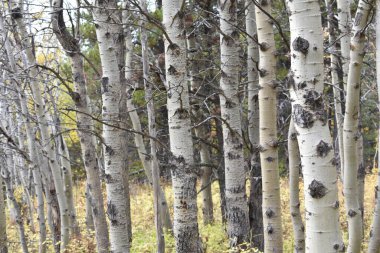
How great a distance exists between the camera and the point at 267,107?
406 centimetres

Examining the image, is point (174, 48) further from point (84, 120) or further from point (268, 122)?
point (84, 120)

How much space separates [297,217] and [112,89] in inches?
91.8

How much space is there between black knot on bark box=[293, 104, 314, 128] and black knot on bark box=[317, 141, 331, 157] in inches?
4.7

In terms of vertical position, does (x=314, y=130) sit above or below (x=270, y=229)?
above

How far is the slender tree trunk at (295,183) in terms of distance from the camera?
14.3 feet

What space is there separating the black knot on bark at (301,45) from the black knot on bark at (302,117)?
0.31 meters

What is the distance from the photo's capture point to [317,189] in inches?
96.9

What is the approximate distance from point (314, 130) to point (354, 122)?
127cm

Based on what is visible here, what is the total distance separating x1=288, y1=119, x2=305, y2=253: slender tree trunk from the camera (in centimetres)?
435

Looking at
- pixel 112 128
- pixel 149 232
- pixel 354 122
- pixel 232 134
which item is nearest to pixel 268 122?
pixel 354 122

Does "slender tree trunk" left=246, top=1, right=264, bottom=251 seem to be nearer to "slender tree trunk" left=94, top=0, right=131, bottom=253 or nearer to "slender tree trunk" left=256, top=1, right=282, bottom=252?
"slender tree trunk" left=256, top=1, right=282, bottom=252

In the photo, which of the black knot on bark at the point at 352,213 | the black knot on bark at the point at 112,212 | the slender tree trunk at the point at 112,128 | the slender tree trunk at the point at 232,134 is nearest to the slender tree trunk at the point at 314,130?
the black knot on bark at the point at 352,213

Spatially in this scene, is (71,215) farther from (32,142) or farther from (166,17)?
(166,17)

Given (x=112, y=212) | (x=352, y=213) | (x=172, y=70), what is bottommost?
(x=352, y=213)
